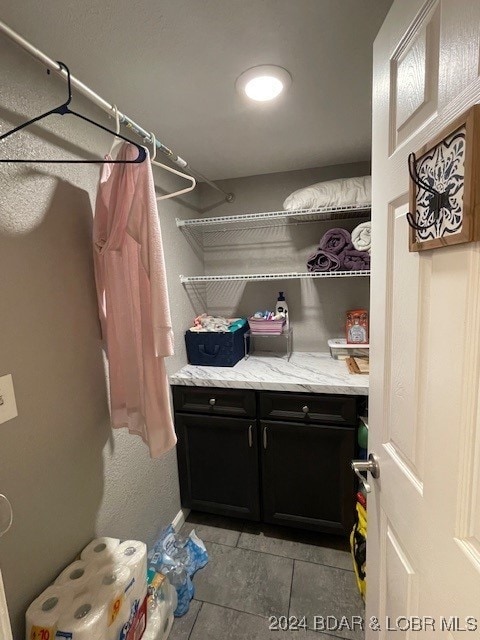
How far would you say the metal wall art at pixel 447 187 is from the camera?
445 mm

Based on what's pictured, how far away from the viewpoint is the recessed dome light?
110 cm

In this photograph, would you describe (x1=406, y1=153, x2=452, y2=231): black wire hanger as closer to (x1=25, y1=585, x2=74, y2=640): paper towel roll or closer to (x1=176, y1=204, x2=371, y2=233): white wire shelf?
(x1=176, y1=204, x2=371, y2=233): white wire shelf

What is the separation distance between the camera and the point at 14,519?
915 millimetres

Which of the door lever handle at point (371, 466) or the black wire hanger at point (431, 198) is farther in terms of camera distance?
the door lever handle at point (371, 466)

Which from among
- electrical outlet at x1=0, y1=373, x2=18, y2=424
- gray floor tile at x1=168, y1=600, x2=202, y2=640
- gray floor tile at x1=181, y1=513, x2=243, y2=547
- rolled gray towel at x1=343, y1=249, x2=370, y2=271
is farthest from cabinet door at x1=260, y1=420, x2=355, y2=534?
electrical outlet at x1=0, y1=373, x2=18, y2=424

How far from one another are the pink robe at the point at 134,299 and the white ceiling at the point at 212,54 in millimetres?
297

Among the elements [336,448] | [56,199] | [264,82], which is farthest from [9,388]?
[336,448]

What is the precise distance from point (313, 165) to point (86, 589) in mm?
2399

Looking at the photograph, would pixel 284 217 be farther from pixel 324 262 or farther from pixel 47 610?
pixel 47 610

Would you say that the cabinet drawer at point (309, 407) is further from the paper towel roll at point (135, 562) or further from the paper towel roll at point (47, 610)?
the paper towel roll at point (47, 610)

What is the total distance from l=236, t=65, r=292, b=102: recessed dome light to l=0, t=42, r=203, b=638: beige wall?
0.63 metres

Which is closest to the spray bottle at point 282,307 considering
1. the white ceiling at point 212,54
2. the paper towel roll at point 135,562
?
the white ceiling at point 212,54

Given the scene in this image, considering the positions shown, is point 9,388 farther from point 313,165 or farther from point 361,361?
point 313,165

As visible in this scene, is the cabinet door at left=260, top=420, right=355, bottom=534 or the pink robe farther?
the cabinet door at left=260, top=420, right=355, bottom=534
